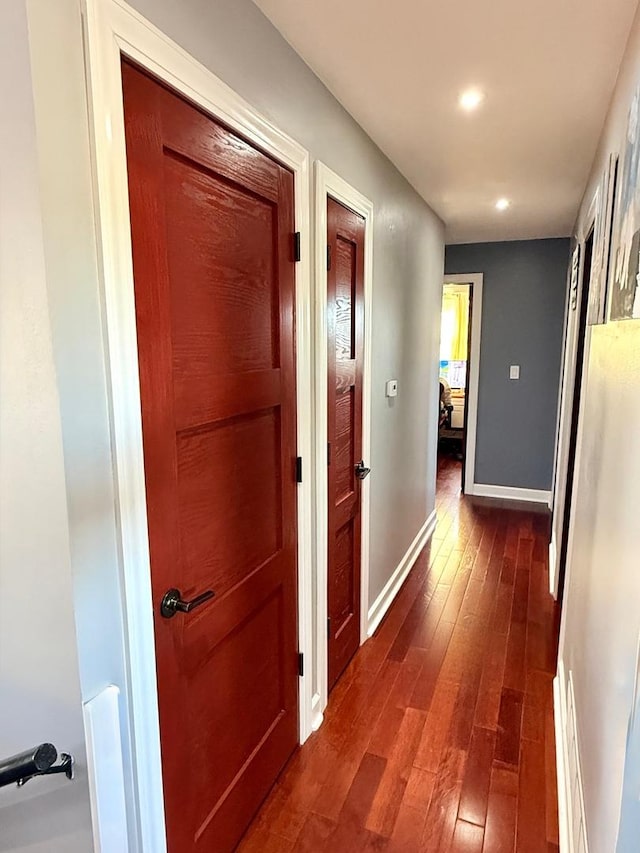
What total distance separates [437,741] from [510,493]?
3.50 meters

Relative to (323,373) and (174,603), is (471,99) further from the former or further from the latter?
(174,603)

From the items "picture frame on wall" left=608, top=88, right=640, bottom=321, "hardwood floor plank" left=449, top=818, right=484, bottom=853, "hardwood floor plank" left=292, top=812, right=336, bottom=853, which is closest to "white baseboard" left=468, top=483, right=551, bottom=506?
"hardwood floor plank" left=449, top=818, right=484, bottom=853

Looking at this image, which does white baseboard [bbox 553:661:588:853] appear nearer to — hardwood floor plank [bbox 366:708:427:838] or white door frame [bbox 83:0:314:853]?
hardwood floor plank [bbox 366:708:427:838]

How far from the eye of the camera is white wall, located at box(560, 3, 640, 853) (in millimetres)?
985

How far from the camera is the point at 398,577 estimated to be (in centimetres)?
330

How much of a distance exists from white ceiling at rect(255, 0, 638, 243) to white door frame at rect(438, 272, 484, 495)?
205 centimetres

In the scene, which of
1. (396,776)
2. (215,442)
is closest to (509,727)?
(396,776)

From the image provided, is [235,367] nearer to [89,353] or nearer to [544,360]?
[89,353]

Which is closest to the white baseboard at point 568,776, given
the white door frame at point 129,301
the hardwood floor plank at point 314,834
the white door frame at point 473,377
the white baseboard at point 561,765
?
the white baseboard at point 561,765

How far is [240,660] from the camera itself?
157cm

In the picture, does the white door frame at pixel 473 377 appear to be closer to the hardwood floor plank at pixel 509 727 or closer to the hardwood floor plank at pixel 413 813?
the hardwood floor plank at pixel 509 727

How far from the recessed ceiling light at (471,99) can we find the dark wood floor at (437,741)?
244 cm

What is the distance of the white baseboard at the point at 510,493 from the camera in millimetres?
5034

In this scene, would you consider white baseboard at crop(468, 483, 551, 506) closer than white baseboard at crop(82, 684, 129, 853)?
No
